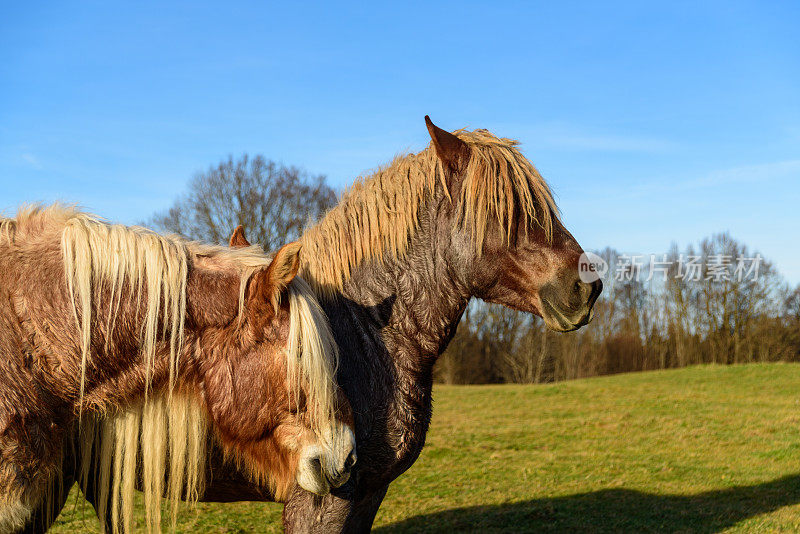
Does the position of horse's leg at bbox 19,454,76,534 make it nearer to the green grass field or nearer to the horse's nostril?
the green grass field

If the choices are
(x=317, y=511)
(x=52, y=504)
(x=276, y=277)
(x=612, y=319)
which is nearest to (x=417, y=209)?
(x=276, y=277)

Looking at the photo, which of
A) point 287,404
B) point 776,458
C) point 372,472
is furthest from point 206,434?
point 776,458

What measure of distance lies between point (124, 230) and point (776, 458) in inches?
368

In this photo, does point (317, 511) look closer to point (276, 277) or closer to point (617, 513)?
point (276, 277)

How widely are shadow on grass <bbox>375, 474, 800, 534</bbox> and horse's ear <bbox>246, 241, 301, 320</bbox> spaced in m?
4.07

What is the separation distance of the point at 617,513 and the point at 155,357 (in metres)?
5.43

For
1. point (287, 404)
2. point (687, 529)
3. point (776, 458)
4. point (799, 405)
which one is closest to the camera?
point (287, 404)

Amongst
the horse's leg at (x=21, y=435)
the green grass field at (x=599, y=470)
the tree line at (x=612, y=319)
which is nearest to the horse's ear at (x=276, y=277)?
the horse's leg at (x=21, y=435)

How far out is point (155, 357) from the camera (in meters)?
2.20

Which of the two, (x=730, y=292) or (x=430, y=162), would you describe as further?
(x=730, y=292)

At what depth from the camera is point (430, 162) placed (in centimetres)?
289

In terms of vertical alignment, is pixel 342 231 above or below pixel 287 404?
above

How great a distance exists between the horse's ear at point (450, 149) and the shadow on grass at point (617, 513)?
396cm

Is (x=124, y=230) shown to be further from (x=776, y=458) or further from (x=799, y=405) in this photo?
(x=799, y=405)
